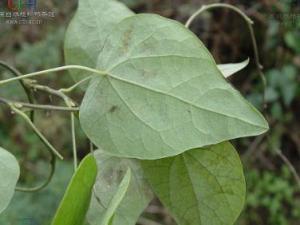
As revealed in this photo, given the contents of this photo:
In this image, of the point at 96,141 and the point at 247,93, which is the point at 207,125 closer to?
the point at 96,141

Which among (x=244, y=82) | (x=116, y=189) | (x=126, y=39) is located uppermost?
(x=126, y=39)

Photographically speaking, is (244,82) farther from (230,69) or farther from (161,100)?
(161,100)

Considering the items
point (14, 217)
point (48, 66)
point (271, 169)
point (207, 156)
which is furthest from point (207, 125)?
point (271, 169)

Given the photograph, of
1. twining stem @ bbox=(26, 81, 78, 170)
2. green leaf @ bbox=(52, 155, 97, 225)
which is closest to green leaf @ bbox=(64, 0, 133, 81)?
twining stem @ bbox=(26, 81, 78, 170)

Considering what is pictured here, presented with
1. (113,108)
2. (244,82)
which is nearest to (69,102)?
(113,108)

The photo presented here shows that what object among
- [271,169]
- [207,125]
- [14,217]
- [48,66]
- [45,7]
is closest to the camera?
[207,125]

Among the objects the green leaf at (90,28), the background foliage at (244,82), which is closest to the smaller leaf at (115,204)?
the green leaf at (90,28)

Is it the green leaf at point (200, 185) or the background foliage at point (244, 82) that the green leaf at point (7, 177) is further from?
the background foliage at point (244, 82)
